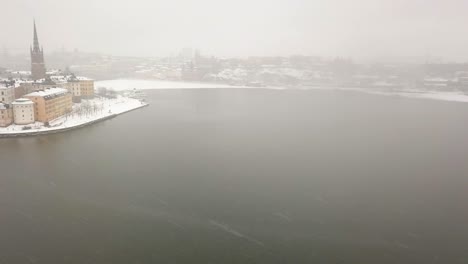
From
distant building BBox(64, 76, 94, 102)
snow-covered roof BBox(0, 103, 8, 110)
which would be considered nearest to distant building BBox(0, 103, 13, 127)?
snow-covered roof BBox(0, 103, 8, 110)

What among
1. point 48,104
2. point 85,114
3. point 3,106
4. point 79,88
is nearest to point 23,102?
point 3,106

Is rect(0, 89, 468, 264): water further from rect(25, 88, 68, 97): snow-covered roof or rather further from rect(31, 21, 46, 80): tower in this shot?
rect(31, 21, 46, 80): tower

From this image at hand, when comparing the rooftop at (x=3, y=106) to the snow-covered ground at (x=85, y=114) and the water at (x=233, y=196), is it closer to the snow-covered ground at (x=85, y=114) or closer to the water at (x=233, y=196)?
the snow-covered ground at (x=85, y=114)

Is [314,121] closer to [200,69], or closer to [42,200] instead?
[42,200]

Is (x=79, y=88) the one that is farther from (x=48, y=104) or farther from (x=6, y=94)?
(x=48, y=104)

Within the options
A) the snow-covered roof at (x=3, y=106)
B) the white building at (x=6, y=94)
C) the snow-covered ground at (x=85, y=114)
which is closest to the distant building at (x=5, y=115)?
the snow-covered roof at (x=3, y=106)

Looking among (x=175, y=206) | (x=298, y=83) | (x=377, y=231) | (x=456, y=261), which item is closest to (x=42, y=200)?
(x=175, y=206)
